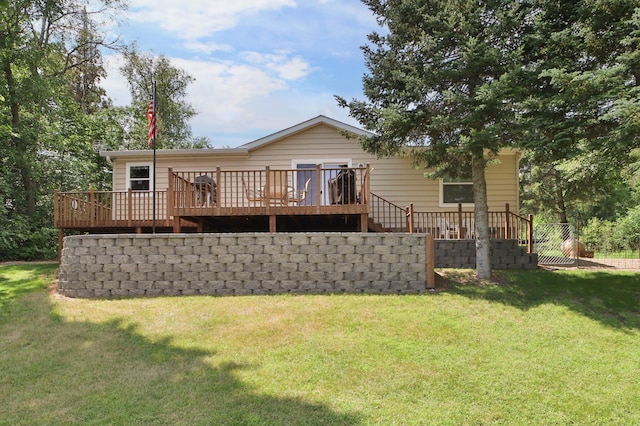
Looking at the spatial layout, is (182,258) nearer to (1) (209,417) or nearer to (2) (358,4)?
(1) (209,417)

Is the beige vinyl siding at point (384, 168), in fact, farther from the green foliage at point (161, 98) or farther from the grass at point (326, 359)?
the green foliage at point (161, 98)

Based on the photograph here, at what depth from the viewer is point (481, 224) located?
8672mm

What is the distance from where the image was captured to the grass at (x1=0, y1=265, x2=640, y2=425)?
373 centimetres

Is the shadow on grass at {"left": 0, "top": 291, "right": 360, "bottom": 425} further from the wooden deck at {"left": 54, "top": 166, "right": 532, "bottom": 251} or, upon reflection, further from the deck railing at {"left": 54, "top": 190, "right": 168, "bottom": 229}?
the deck railing at {"left": 54, "top": 190, "right": 168, "bottom": 229}

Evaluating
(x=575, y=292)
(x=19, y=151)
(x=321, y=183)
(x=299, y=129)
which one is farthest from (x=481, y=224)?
(x=19, y=151)

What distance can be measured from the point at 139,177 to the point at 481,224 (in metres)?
9.81

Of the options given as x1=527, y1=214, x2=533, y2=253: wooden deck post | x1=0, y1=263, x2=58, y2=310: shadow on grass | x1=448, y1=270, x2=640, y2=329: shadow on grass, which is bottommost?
x1=448, y1=270, x2=640, y2=329: shadow on grass

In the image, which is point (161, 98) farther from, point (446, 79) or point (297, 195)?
point (446, 79)

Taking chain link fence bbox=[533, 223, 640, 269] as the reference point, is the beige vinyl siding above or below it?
above

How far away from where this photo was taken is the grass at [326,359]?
3732mm

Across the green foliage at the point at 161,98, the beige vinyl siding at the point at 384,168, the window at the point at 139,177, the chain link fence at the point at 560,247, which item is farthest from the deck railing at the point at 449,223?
the green foliage at the point at 161,98

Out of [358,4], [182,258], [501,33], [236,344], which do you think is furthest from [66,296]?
[501,33]

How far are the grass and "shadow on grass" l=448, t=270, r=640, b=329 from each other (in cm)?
5

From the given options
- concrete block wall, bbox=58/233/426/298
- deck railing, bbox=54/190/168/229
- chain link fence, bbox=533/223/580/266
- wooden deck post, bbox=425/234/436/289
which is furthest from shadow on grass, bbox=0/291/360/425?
chain link fence, bbox=533/223/580/266
